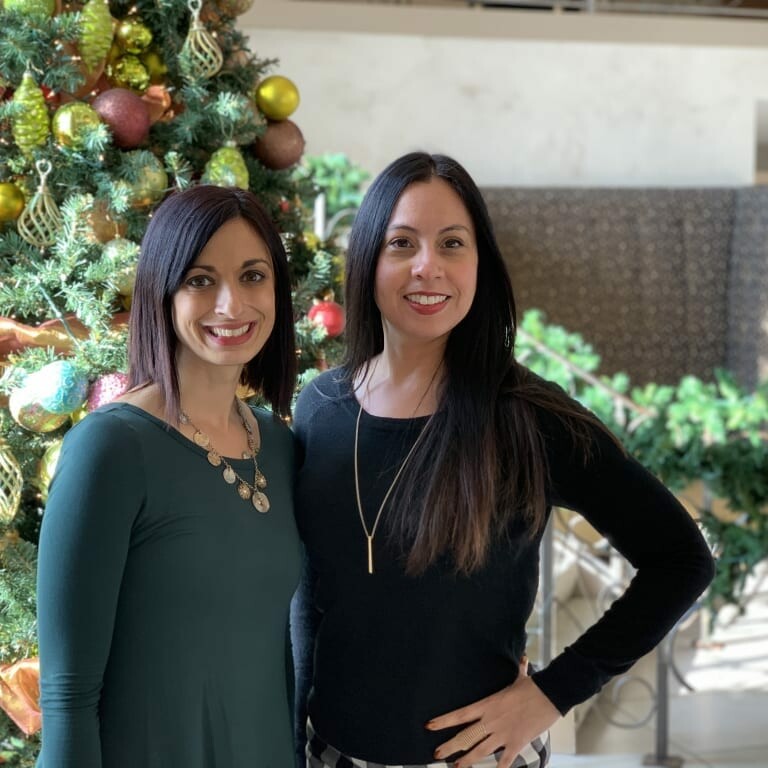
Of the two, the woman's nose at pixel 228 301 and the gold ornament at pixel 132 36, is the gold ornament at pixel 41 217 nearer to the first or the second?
the gold ornament at pixel 132 36

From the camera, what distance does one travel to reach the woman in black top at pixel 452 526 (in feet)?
4.49

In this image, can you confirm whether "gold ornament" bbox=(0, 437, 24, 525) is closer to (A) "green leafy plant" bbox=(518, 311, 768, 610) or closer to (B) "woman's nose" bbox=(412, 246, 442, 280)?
(B) "woman's nose" bbox=(412, 246, 442, 280)

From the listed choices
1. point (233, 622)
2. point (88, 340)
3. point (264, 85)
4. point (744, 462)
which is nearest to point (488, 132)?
point (744, 462)

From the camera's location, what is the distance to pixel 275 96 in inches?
80.3

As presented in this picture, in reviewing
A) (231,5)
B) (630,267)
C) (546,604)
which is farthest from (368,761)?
(630,267)

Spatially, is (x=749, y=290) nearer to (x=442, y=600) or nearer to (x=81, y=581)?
(x=442, y=600)

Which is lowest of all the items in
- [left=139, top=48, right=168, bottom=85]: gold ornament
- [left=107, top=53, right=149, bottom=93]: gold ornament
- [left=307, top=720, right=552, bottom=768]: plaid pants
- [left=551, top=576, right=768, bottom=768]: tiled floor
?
[left=551, top=576, right=768, bottom=768]: tiled floor

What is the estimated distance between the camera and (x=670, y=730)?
153 inches

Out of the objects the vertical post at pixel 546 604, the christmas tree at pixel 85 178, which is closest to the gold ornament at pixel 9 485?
the christmas tree at pixel 85 178

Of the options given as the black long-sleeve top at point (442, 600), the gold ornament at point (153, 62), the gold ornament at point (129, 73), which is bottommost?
the black long-sleeve top at point (442, 600)

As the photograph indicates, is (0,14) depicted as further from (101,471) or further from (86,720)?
(86,720)

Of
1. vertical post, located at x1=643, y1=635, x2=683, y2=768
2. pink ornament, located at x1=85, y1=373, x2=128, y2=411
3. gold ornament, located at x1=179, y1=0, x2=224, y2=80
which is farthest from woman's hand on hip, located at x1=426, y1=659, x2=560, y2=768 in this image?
vertical post, located at x1=643, y1=635, x2=683, y2=768

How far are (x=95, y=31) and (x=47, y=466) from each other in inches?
30.7

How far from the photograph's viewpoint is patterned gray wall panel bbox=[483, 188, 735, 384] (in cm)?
707
